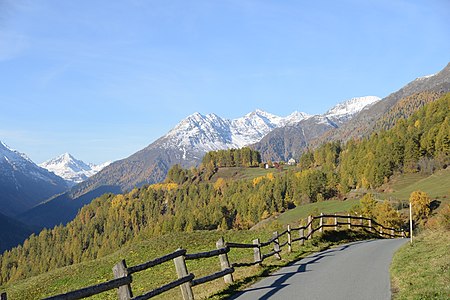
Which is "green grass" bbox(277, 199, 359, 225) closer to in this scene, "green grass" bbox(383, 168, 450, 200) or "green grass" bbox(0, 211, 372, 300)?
"green grass" bbox(383, 168, 450, 200)

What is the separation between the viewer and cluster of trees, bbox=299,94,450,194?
14625cm

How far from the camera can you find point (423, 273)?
50.9ft

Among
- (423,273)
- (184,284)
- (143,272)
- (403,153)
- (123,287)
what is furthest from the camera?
(403,153)

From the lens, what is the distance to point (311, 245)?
30.8m

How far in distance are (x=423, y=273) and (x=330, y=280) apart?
3.22 meters

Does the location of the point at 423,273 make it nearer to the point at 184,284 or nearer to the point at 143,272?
the point at 184,284

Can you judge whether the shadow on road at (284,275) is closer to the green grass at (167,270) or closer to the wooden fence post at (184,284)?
the green grass at (167,270)

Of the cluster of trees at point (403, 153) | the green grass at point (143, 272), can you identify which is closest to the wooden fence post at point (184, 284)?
the green grass at point (143, 272)

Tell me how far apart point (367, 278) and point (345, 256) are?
24.4ft

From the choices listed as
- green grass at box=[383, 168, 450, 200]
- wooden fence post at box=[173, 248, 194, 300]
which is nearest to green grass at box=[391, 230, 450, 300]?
wooden fence post at box=[173, 248, 194, 300]

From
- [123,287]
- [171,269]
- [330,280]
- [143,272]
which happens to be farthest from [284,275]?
[143,272]

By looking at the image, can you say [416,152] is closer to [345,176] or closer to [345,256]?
[345,176]

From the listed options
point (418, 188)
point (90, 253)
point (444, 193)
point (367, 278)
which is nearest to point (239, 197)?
point (90, 253)

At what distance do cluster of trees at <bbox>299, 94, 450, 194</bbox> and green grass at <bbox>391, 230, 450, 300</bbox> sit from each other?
13410 cm
